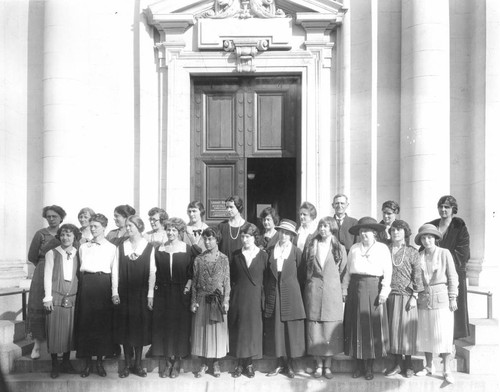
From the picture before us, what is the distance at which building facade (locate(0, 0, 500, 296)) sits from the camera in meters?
9.14

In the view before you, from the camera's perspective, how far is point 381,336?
6.48 meters

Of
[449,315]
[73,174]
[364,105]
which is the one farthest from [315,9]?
[449,315]

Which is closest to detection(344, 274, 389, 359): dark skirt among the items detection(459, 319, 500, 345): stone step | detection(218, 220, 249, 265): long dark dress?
detection(459, 319, 500, 345): stone step

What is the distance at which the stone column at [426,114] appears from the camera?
8844 mm

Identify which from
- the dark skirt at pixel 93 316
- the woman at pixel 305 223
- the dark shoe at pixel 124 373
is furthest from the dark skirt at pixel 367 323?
the dark skirt at pixel 93 316

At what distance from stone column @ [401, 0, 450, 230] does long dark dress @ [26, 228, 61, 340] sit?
532 centimetres

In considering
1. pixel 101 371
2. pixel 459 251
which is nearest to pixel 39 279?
pixel 101 371

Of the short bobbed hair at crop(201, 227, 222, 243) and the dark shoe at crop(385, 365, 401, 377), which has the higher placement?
the short bobbed hair at crop(201, 227, 222, 243)

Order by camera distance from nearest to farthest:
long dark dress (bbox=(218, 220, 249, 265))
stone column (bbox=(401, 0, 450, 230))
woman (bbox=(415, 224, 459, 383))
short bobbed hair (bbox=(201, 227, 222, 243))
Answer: woman (bbox=(415, 224, 459, 383)), short bobbed hair (bbox=(201, 227, 222, 243)), long dark dress (bbox=(218, 220, 249, 265)), stone column (bbox=(401, 0, 450, 230))

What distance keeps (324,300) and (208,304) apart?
1.34 metres

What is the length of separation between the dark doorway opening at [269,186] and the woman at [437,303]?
388cm

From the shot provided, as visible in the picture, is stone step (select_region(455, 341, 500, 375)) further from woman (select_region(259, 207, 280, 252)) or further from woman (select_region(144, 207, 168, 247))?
woman (select_region(144, 207, 168, 247))

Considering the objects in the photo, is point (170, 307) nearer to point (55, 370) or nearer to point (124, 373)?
point (124, 373)

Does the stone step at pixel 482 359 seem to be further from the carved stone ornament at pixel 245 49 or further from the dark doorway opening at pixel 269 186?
the carved stone ornament at pixel 245 49
